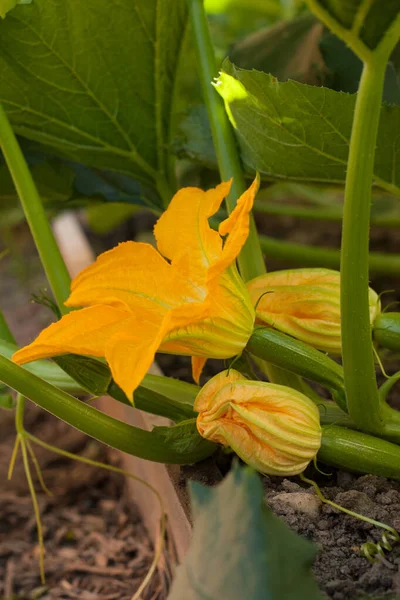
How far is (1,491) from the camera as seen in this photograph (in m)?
1.33

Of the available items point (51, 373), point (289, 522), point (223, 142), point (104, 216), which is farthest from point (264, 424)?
point (104, 216)

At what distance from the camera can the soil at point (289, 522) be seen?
2.03 ft

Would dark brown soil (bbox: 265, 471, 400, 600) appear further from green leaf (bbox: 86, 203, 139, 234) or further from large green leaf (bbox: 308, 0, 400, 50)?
green leaf (bbox: 86, 203, 139, 234)

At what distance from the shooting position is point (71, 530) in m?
1.20

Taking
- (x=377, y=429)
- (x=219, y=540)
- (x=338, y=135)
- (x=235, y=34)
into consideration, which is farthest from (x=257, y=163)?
(x=235, y=34)

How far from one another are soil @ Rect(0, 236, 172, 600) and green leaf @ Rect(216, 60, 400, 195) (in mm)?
328

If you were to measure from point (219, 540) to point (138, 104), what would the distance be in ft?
2.46

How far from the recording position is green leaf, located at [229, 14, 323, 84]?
135cm

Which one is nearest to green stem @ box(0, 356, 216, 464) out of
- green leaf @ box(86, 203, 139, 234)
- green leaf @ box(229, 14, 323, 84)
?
green leaf @ box(229, 14, 323, 84)

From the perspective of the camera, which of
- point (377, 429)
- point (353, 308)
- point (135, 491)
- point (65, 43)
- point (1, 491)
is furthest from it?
point (1, 491)

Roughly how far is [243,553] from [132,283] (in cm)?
29

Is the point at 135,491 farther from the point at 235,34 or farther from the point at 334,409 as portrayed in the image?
the point at 235,34

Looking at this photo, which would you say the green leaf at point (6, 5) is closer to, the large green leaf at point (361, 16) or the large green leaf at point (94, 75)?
the large green leaf at point (94, 75)

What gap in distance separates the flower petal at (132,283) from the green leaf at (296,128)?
232 millimetres
